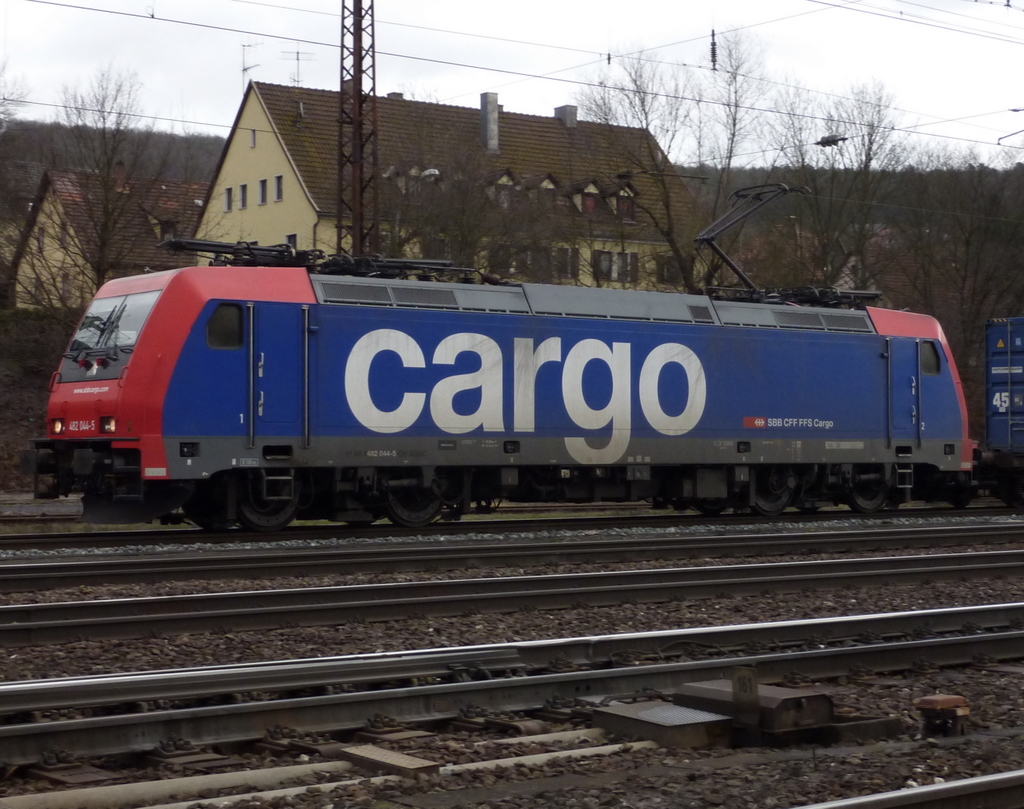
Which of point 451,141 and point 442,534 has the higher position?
point 451,141

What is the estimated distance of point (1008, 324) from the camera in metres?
23.6

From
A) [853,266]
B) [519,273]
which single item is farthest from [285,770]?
[853,266]

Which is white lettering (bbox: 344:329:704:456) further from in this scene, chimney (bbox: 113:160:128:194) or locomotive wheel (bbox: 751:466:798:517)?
chimney (bbox: 113:160:128:194)

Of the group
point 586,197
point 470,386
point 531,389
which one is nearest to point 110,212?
point 586,197

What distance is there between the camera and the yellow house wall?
44.8 m

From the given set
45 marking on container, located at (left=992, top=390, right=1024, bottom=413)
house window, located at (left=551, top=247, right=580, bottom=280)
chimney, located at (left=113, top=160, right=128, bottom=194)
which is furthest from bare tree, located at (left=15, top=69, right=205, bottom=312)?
45 marking on container, located at (left=992, top=390, right=1024, bottom=413)

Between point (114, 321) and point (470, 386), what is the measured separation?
4.70m

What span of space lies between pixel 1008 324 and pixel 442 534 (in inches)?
511

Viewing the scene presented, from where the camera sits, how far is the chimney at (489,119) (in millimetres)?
46375

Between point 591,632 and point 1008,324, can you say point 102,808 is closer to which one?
point 591,632

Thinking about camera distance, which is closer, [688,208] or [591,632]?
[591,632]

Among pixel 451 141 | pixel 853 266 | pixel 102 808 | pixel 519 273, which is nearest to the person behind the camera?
pixel 102 808

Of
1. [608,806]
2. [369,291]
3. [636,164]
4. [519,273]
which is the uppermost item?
[636,164]

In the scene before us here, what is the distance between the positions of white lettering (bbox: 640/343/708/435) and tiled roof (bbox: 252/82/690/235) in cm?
1688
